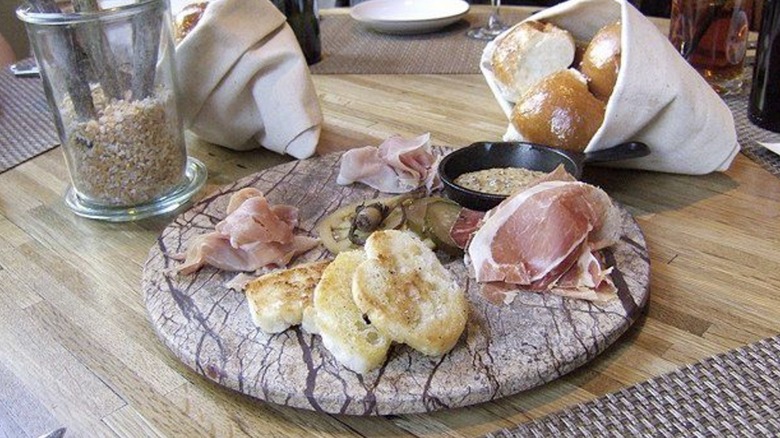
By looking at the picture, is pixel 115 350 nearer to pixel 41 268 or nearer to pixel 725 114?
pixel 41 268

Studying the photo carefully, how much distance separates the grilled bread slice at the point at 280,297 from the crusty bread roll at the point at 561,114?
0.44 m

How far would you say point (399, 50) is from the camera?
1.76m

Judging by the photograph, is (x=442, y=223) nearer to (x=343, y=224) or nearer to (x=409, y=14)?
(x=343, y=224)

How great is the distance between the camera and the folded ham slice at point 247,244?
893 mm

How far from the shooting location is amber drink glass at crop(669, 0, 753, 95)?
4.33 feet

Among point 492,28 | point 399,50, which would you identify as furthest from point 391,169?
point 492,28

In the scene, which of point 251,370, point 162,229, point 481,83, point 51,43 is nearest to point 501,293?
point 251,370

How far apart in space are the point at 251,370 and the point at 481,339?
22 centimetres

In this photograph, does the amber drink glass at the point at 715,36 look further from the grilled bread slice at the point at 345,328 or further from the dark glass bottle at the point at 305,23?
the grilled bread slice at the point at 345,328

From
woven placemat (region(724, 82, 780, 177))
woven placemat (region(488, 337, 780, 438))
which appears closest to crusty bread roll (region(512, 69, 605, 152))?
woven placemat (region(724, 82, 780, 177))

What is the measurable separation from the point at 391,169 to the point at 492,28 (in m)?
0.87

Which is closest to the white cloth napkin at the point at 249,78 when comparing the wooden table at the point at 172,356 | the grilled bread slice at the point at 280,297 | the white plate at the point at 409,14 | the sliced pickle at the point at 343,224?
the wooden table at the point at 172,356

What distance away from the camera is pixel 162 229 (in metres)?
1.08

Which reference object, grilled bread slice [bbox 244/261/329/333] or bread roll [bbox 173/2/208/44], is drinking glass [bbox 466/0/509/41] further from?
grilled bread slice [bbox 244/261/329/333]
